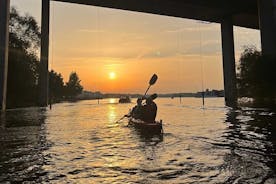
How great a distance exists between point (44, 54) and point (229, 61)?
126 feet

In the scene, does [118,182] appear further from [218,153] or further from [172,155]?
[218,153]

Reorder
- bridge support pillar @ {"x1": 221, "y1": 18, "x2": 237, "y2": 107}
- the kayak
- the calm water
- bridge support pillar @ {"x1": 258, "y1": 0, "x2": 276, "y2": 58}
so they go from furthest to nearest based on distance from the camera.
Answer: bridge support pillar @ {"x1": 221, "y1": 18, "x2": 237, "y2": 107} → bridge support pillar @ {"x1": 258, "y1": 0, "x2": 276, "y2": 58} → the kayak → the calm water

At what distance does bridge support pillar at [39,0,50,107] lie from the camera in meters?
51.5

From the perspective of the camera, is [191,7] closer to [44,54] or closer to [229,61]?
[229,61]

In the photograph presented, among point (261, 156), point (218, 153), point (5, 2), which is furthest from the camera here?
point (5, 2)

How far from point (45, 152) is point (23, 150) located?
3.29ft

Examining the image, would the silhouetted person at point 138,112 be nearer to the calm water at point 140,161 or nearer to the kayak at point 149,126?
the kayak at point 149,126

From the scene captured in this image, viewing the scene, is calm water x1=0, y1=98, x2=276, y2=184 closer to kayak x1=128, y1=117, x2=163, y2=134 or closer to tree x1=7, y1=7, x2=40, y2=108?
kayak x1=128, y1=117, x2=163, y2=134

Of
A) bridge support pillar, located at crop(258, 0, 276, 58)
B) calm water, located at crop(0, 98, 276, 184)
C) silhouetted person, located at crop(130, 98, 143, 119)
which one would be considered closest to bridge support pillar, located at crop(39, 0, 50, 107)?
silhouetted person, located at crop(130, 98, 143, 119)

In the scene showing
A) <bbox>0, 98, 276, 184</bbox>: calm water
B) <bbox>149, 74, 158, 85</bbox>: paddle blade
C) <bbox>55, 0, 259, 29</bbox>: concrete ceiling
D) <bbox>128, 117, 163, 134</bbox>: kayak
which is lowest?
<bbox>0, 98, 276, 184</bbox>: calm water

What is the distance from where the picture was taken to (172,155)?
8602 millimetres

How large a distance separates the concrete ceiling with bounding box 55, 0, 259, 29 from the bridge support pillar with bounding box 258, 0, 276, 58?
10975 mm

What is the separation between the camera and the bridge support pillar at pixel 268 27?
40688 mm

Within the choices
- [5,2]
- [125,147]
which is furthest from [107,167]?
[5,2]
